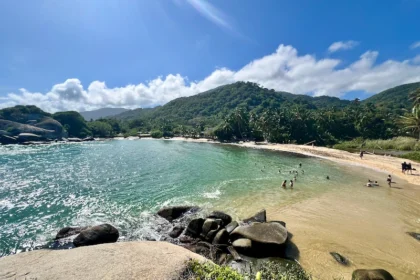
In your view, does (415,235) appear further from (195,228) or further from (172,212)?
(172,212)

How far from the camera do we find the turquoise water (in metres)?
20.0

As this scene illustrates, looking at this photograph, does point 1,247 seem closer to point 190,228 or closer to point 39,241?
point 39,241

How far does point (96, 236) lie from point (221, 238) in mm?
8970

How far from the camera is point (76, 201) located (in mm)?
26328

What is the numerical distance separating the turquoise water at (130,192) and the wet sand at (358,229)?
10.6ft

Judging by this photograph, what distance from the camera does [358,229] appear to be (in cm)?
1922

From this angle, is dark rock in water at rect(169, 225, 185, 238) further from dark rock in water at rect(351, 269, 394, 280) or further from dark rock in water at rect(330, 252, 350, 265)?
dark rock in water at rect(351, 269, 394, 280)

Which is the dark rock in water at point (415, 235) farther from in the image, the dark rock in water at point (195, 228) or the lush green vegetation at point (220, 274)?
the dark rock in water at point (195, 228)

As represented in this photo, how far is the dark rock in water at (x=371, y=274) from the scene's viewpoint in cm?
1240

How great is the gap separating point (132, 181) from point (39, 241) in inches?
703

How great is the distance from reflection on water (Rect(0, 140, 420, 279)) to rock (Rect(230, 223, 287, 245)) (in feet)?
5.54

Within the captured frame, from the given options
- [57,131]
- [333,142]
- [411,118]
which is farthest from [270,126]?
[57,131]

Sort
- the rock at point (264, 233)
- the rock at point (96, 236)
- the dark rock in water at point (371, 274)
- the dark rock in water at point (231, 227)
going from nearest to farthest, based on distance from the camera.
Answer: the dark rock in water at point (371, 274), the rock at point (264, 233), the rock at point (96, 236), the dark rock in water at point (231, 227)

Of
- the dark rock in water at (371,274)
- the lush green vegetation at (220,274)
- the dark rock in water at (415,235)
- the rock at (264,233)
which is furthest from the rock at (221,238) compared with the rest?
the dark rock in water at (415,235)
